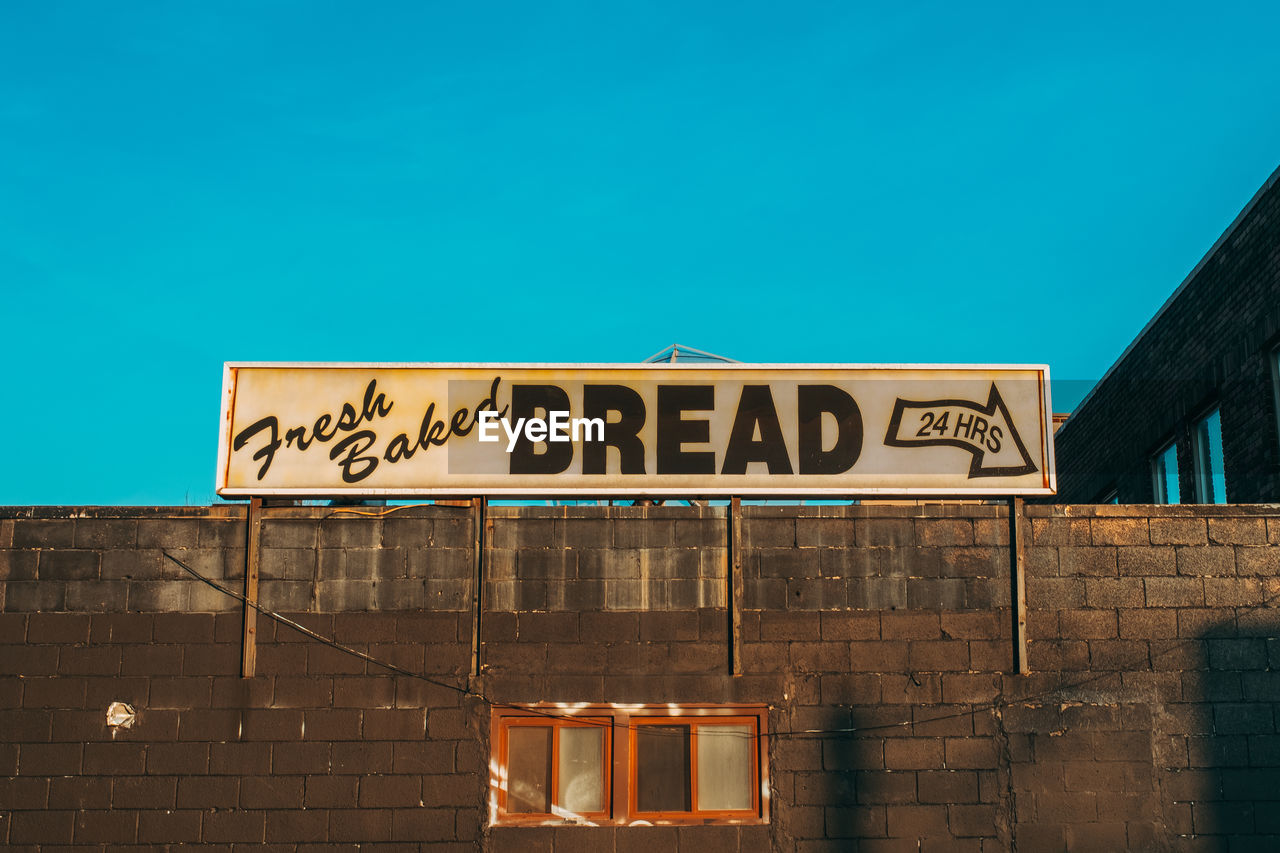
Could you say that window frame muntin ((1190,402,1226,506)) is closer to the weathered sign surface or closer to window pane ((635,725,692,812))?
the weathered sign surface

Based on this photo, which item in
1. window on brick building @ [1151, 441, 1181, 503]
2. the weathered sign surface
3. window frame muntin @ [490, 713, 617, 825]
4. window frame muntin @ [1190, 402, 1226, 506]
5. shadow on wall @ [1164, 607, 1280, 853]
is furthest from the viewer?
window on brick building @ [1151, 441, 1181, 503]

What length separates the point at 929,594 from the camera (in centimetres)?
1176

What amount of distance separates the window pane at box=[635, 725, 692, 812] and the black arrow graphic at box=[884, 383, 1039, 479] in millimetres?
3379

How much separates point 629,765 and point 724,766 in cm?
84

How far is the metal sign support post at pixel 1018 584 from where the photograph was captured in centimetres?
1158

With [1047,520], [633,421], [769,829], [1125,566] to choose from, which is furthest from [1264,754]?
[633,421]

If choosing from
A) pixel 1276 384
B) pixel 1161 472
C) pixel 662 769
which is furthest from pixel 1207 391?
pixel 662 769

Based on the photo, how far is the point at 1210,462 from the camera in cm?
1691

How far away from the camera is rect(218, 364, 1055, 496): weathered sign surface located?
473 inches

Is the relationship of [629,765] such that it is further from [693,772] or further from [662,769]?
[693,772]

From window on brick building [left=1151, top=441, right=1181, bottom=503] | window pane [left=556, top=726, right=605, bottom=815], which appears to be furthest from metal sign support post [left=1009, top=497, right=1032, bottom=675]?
window on brick building [left=1151, top=441, right=1181, bottom=503]

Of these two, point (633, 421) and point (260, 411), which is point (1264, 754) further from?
point (260, 411)

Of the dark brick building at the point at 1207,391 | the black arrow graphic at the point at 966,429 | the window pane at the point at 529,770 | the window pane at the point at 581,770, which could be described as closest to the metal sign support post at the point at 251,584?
the window pane at the point at 529,770

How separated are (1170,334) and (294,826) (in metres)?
13.0
